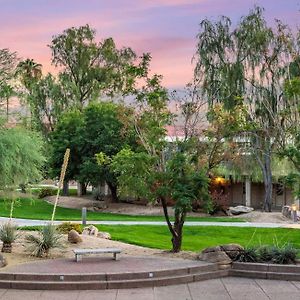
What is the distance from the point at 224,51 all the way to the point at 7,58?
25877mm

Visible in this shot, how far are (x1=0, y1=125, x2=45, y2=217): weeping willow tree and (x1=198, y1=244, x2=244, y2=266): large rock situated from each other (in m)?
5.42

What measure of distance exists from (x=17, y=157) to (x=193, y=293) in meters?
6.54

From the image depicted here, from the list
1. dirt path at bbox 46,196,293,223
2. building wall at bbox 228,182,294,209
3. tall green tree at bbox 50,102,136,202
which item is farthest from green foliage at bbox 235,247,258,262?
building wall at bbox 228,182,294,209

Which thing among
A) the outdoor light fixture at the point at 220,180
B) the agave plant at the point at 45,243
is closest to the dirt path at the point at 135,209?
the outdoor light fixture at the point at 220,180

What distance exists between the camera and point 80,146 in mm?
46875

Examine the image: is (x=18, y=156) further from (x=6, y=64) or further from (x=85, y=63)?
(x=85, y=63)

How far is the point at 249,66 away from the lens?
40781mm

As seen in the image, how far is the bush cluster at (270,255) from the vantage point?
14.9m

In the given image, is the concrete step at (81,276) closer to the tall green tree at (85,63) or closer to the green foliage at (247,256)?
the green foliage at (247,256)

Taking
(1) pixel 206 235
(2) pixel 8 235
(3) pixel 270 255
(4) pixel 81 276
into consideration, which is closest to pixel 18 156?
(2) pixel 8 235

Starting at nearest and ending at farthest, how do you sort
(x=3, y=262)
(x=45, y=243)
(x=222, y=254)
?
(x=3, y=262), (x=222, y=254), (x=45, y=243)

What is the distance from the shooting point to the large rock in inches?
Result: 586

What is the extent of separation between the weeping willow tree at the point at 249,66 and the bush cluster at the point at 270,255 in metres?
23.6

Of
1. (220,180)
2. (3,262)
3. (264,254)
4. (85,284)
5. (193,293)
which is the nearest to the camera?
(193,293)
